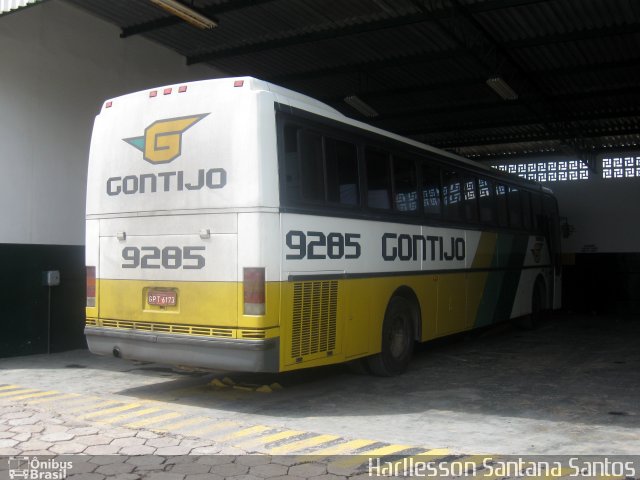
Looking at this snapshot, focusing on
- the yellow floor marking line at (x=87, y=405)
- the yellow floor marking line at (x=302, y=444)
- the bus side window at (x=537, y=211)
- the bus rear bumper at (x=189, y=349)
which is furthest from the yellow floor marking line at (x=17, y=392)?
the bus side window at (x=537, y=211)

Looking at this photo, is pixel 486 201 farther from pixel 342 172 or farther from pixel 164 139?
pixel 164 139

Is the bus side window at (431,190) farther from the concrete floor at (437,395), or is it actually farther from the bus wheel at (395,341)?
the concrete floor at (437,395)

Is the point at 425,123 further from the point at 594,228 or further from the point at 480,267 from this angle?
the point at 480,267

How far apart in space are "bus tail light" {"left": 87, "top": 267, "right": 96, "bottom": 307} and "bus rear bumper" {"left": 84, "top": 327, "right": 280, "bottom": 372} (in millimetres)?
300

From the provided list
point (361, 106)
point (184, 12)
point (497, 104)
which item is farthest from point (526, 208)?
point (184, 12)

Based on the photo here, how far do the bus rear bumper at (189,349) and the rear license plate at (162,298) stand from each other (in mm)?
326

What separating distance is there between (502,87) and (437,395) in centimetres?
732

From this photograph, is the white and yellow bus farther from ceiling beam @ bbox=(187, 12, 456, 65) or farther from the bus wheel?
ceiling beam @ bbox=(187, 12, 456, 65)

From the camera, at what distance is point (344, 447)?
5.54 meters

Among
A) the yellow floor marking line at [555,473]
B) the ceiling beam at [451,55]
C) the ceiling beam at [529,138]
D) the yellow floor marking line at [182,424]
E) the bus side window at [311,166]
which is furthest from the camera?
the ceiling beam at [529,138]

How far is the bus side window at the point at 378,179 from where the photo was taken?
813 cm

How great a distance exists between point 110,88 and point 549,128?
1079cm

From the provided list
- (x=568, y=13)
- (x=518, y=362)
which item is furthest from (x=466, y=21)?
(x=518, y=362)

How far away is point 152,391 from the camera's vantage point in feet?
25.7
